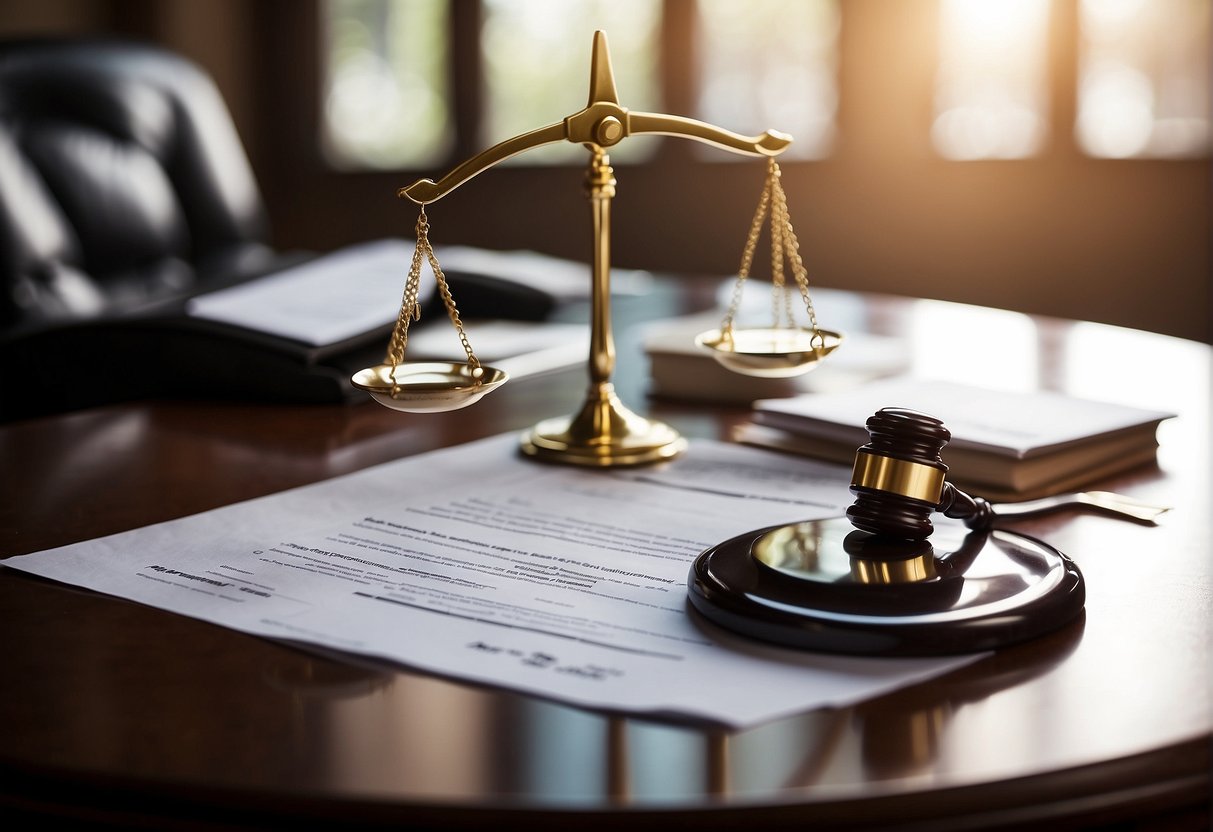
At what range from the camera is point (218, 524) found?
2.77 feet

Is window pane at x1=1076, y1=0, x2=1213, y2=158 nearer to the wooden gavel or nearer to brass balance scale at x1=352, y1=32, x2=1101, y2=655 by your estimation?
brass balance scale at x1=352, y1=32, x2=1101, y2=655

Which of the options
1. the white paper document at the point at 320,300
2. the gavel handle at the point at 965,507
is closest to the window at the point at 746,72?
the white paper document at the point at 320,300

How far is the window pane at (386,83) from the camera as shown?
5.29 metres

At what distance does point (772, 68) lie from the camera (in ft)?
15.4

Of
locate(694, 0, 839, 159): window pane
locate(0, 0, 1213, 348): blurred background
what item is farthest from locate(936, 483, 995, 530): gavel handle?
locate(694, 0, 839, 159): window pane

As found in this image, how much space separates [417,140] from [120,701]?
5.05 metres

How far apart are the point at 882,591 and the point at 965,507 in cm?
11

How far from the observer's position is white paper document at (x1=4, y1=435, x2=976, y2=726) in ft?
1.88

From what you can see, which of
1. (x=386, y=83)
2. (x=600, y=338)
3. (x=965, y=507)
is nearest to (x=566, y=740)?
(x=965, y=507)

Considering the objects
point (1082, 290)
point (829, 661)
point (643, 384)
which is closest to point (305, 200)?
point (1082, 290)

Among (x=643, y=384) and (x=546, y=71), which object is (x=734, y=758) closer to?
(x=643, y=384)

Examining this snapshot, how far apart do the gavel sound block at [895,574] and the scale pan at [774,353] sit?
23cm

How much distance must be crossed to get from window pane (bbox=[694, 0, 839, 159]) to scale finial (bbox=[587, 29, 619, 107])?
12.1ft

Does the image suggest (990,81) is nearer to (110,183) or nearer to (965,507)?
(110,183)
